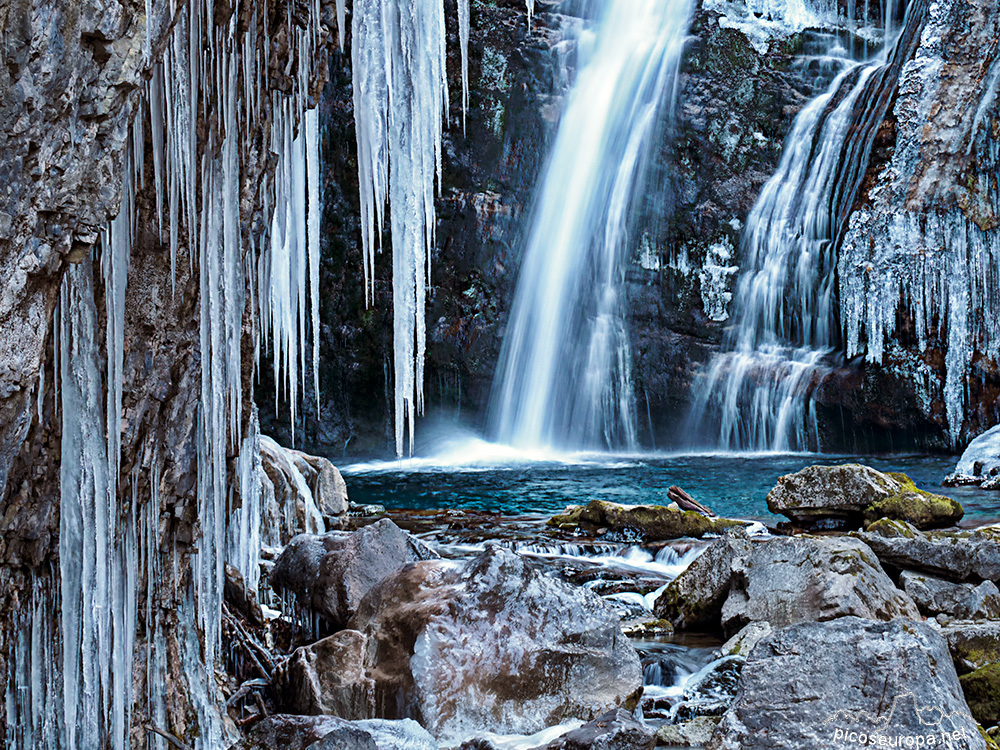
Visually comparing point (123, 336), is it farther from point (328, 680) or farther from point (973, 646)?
point (973, 646)

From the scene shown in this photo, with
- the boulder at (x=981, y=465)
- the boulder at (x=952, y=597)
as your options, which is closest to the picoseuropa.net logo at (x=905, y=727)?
the boulder at (x=952, y=597)

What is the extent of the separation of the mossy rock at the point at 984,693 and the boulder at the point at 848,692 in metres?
0.70

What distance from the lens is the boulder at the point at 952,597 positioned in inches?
197

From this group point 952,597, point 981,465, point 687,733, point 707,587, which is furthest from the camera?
point 981,465

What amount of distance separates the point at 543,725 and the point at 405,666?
68 centimetres

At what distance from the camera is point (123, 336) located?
2.50m

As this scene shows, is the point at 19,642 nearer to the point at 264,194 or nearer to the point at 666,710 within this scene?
the point at 264,194

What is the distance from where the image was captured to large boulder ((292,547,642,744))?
147 inches

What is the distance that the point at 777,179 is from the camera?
1920cm

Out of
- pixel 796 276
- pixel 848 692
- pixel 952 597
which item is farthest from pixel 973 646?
pixel 796 276

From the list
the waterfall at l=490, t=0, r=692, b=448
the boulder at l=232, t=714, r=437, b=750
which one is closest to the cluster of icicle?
the waterfall at l=490, t=0, r=692, b=448

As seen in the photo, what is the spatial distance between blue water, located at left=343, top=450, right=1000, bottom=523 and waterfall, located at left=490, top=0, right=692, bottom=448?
1417 mm

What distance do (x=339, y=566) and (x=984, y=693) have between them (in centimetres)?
340

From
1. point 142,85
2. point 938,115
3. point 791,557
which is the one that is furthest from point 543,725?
point 938,115
